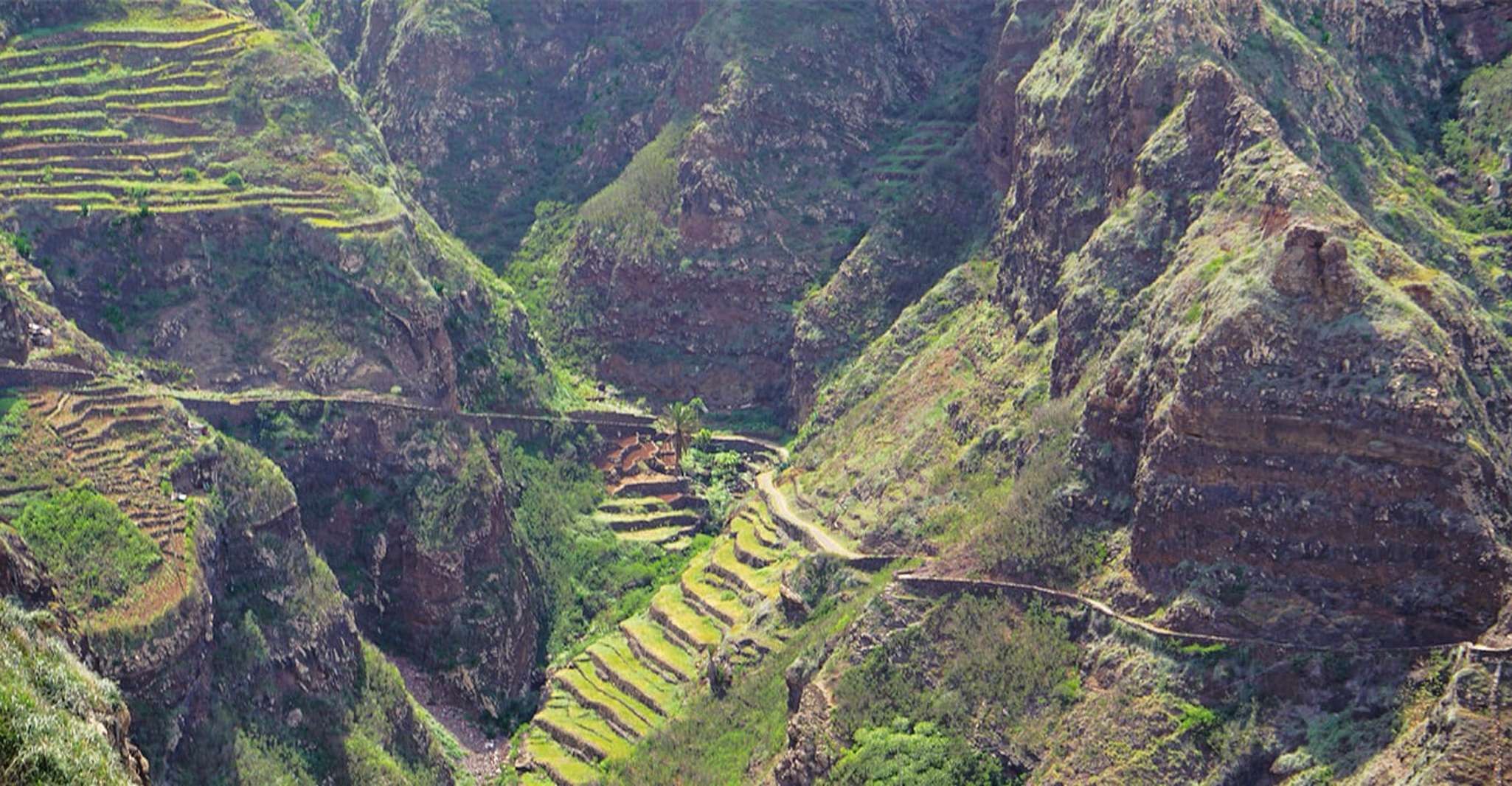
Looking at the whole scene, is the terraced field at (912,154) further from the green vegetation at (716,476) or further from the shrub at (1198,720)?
the shrub at (1198,720)

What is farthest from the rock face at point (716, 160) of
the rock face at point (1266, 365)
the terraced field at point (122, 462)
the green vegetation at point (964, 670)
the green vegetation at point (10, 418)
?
the green vegetation at point (10, 418)

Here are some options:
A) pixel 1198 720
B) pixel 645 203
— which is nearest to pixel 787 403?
pixel 645 203

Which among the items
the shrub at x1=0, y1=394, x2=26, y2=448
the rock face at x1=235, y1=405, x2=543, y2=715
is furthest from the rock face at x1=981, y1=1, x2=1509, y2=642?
the shrub at x1=0, y1=394, x2=26, y2=448

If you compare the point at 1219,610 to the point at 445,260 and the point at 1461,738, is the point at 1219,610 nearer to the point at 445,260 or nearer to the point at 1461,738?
the point at 1461,738

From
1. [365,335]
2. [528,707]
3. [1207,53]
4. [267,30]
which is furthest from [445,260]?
[1207,53]

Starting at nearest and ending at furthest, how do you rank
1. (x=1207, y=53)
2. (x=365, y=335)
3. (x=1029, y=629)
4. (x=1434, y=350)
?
(x=1434, y=350) < (x=1029, y=629) < (x=1207, y=53) < (x=365, y=335)

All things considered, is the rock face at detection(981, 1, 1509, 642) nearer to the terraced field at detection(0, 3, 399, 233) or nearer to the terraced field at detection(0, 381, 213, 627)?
the terraced field at detection(0, 381, 213, 627)
